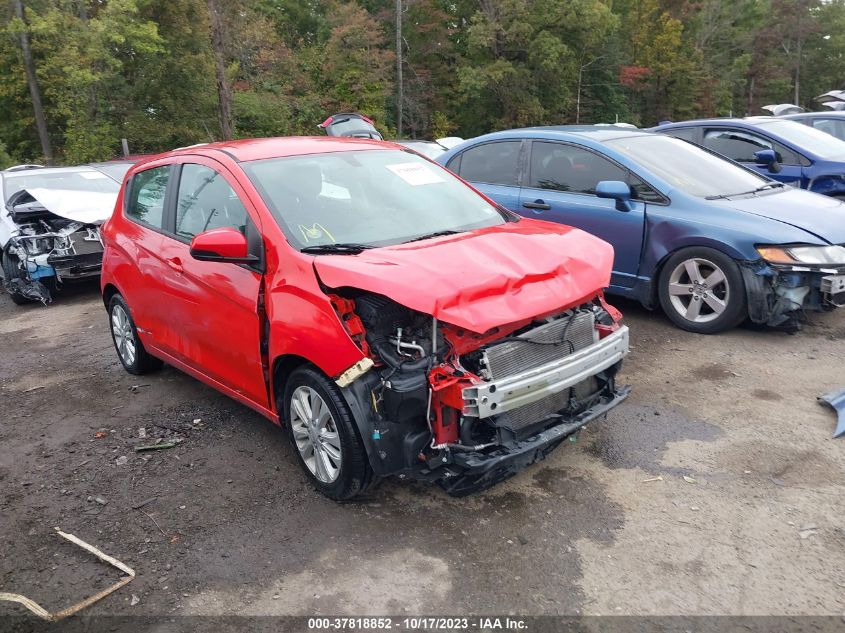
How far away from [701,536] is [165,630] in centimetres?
239

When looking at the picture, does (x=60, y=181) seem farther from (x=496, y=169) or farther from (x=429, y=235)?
(x=429, y=235)

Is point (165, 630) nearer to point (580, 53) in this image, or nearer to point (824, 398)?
point (824, 398)

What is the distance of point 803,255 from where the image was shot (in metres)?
5.29

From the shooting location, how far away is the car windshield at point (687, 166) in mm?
6102

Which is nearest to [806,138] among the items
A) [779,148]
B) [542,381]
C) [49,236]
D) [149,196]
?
[779,148]

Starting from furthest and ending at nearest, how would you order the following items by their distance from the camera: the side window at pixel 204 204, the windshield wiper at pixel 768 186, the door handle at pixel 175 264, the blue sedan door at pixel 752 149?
the blue sedan door at pixel 752 149, the windshield wiper at pixel 768 186, the door handle at pixel 175 264, the side window at pixel 204 204

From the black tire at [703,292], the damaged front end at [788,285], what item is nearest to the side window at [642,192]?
the black tire at [703,292]

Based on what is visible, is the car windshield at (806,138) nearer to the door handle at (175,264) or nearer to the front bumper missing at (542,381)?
the front bumper missing at (542,381)

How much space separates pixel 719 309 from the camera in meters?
5.66

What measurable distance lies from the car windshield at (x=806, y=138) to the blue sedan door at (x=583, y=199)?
346cm

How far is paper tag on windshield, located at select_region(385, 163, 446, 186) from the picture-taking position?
443 cm

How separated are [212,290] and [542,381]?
6.71 feet

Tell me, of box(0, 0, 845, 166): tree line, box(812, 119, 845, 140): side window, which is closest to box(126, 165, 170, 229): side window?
box(812, 119, 845, 140): side window

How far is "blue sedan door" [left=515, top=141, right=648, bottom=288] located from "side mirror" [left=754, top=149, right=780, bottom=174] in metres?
2.65
